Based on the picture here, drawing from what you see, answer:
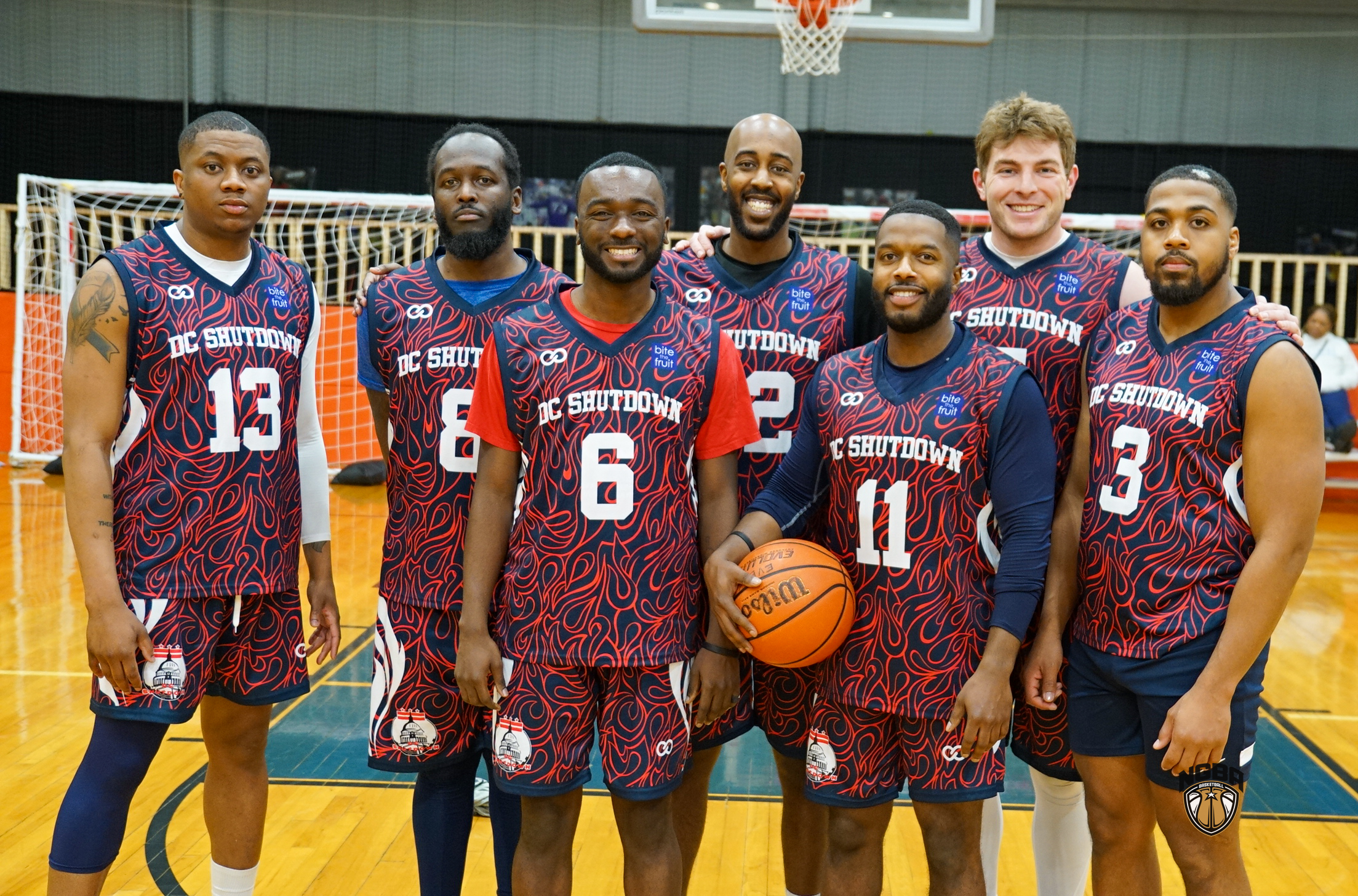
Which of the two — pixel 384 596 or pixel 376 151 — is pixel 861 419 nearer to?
pixel 384 596

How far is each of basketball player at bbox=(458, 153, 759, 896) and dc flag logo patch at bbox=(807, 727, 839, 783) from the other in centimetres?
21

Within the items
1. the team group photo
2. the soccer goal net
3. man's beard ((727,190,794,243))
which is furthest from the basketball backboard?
man's beard ((727,190,794,243))

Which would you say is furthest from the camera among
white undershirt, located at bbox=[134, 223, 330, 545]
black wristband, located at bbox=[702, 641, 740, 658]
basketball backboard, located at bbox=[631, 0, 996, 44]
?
basketball backboard, located at bbox=[631, 0, 996, 44]

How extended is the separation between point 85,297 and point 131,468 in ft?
1.27

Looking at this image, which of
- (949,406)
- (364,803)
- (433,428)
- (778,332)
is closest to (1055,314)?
(949,406)

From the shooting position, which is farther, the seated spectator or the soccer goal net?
the seated spectator

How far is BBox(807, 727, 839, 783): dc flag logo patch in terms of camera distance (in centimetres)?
250

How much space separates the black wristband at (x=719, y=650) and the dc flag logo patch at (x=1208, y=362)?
3.60 feet

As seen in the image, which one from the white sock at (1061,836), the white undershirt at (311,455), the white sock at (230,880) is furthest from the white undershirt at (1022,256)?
the white sock at (230,880)

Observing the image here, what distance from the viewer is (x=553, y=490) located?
2.46m

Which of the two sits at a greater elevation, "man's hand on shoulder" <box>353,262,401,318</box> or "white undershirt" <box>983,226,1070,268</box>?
"white undershirt" <box>983,226,1070,268</box>

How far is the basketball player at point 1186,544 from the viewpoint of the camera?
2.27 metres

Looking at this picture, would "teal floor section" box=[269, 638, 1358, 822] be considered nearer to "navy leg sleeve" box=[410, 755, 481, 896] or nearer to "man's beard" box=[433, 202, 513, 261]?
"navy leg sleeve" box=[410, 755, 481, 896]

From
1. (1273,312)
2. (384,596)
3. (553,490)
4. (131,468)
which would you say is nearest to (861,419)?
(553,490)
